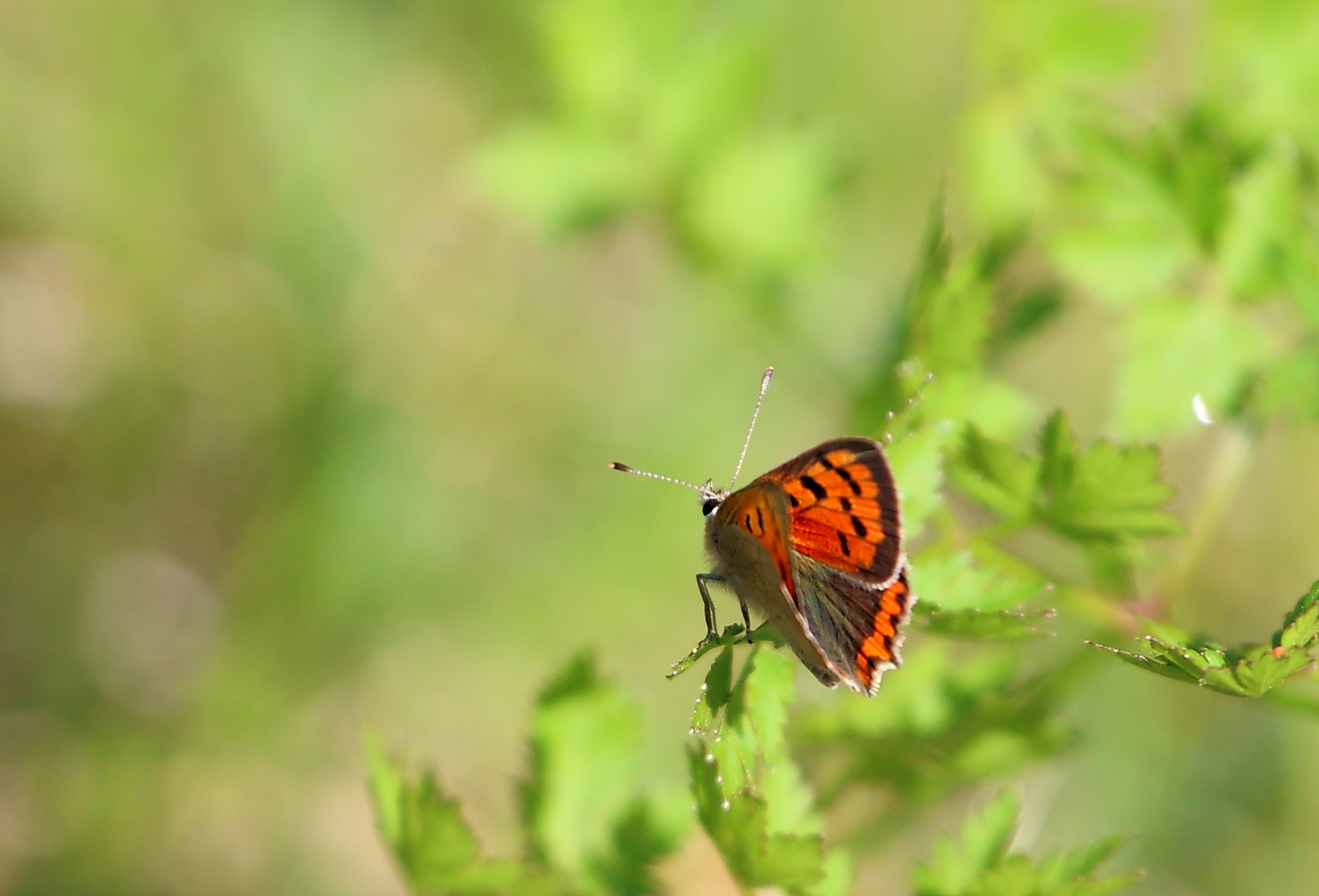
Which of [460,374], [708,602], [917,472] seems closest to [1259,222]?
[917,472]

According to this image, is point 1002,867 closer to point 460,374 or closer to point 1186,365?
point 1186,365

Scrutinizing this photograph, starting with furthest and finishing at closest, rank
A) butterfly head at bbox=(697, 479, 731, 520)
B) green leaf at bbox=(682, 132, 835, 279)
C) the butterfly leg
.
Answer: green leaf at bbox=(682, 132, 835, 279), butterfly head at bbox=(697, 479, 731, 520), the butterfly leg

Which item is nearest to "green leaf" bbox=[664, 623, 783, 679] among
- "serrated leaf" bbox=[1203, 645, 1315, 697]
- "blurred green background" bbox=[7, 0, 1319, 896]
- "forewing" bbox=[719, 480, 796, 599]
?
"forewing" bbox=[719, 480, 796, 599]

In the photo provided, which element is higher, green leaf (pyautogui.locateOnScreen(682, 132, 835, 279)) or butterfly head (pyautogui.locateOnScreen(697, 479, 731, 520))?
green leaf (pyautogui.locateOnScreen(682, 132, 835, 279))

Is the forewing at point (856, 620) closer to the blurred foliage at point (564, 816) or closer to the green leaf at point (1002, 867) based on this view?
the green leaf at point (1002, 867)

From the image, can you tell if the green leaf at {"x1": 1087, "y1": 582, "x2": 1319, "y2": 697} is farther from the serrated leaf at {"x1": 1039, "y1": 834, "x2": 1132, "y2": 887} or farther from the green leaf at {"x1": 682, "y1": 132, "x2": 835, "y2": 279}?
the green leaf at {"x1": 682, "y1": 132, "x2": 835, "y2": 279}

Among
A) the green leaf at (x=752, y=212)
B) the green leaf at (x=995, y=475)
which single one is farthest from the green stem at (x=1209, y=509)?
the green leaf at (x=752, y=212)

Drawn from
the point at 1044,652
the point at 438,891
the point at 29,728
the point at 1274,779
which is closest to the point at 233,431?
the point at 29,728
